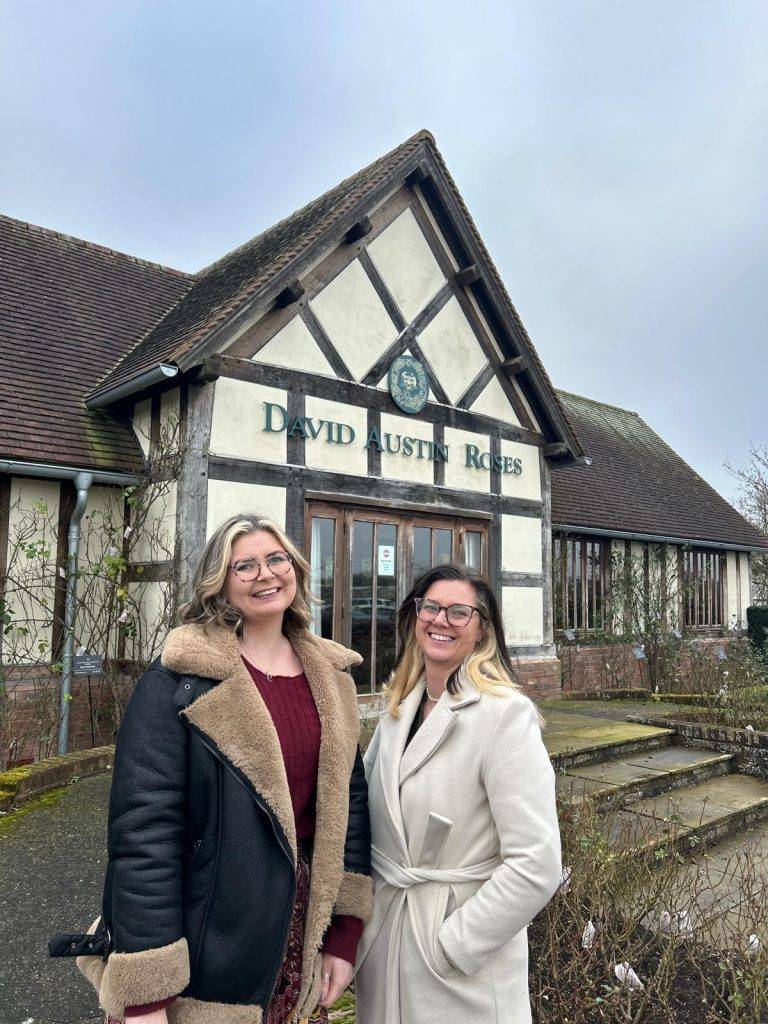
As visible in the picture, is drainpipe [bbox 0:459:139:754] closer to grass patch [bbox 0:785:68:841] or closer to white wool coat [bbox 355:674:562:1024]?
grass patch [bbox 0:785:68:841]

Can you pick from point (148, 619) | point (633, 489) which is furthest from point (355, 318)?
point (633, 489)

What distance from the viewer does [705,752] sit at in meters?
6.80

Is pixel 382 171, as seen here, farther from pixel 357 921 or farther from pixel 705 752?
pixel 357 921

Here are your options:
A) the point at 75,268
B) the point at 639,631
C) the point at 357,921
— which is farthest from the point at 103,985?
the point at 639,631

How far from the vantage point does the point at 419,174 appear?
8.48 metres

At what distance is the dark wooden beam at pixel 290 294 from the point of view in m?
7.13

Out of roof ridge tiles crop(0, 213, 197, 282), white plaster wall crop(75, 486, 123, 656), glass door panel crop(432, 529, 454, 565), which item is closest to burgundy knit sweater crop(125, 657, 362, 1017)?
white plaster wall crop(75, 486, 123, 656)

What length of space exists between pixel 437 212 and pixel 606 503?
21.7 feet

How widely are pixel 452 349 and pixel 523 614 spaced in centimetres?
344

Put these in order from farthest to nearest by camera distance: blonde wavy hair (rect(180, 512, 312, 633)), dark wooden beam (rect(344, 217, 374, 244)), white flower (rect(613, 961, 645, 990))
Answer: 1. dark wooden beam (rect(344, 217, 374, 244))
2. white flower (rect(613, 961, 645, 990))
3. blonde wavy hair (rect(180, 512, 312, 633))

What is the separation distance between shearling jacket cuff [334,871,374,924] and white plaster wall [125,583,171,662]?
5216 millimetres

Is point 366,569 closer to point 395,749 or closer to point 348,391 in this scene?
point 348,391

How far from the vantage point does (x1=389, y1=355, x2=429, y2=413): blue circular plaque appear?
8.09 meters

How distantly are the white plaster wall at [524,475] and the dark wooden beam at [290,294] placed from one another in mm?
3367
